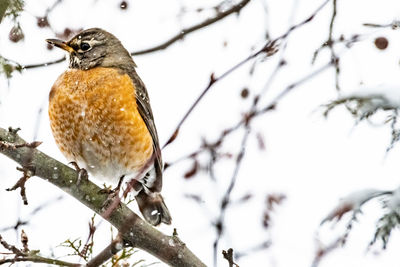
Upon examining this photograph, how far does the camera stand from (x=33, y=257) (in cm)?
304

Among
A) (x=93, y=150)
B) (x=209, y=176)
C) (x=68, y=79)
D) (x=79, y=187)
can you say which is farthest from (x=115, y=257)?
(x=68, y=79)

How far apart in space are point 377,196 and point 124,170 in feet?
9.71

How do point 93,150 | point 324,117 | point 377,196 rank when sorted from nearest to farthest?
1. point 377,196
2. point 324,117
3. point 93,150

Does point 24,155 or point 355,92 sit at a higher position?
point 24,155

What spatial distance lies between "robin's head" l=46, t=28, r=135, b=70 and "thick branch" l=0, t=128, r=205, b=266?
5.67 feet

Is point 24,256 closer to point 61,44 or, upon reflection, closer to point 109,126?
point 109,126

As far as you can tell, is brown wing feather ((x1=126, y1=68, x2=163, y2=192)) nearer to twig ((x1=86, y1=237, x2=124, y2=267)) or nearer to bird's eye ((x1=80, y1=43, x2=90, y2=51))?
bird's eye ((x1=80, y1=43, x2=90, y2=51))

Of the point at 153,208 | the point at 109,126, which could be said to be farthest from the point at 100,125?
the point at 153,208

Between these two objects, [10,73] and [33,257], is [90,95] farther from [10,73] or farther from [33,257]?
[33,257]

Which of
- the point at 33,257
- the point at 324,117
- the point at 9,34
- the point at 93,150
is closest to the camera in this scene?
the point at 324,117

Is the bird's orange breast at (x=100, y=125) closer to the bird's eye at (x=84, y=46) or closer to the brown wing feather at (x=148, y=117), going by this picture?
the brown wing feather at (x=148, y=117)

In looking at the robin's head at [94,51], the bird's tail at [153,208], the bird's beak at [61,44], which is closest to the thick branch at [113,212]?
the bird's tail at [153,208]

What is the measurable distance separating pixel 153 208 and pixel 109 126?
30.3 inches

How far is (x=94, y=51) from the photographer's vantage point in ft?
17.3
